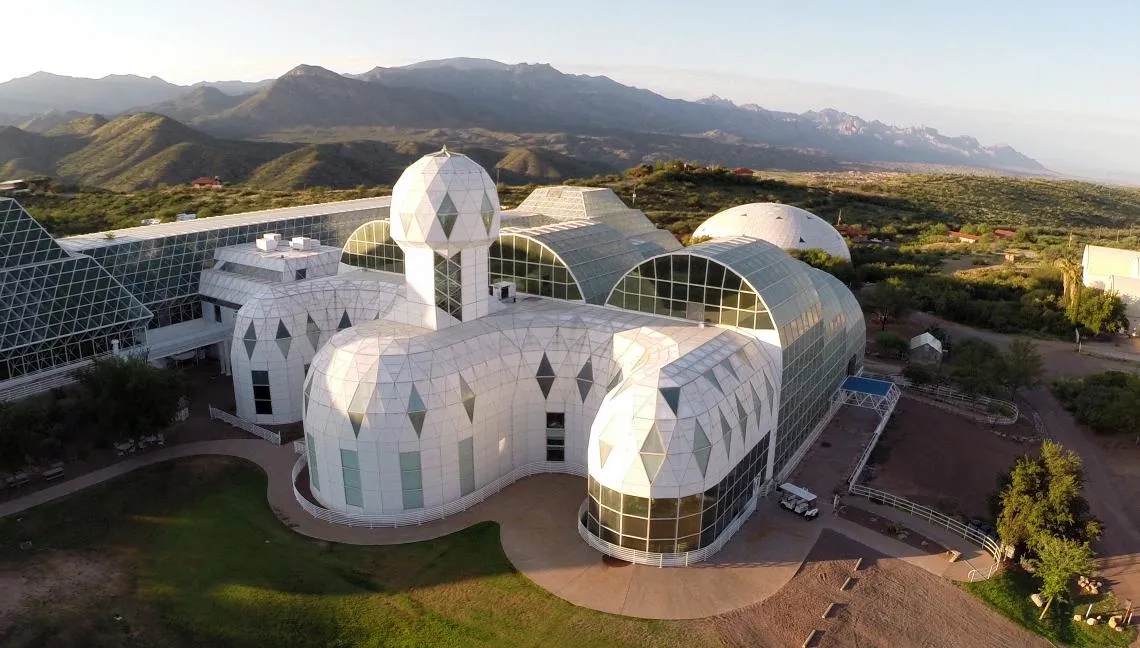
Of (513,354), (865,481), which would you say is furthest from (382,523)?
(865,481)

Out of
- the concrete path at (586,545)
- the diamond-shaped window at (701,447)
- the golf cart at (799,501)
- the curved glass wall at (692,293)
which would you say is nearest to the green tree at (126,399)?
the concrete path at (586,545)

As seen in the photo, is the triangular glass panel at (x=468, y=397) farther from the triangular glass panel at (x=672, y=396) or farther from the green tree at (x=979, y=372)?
the green tree at (x=979, y=372)

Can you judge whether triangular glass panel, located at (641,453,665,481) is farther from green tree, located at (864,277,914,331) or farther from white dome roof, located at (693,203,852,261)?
white dome roof, located at (693,203,852,261)

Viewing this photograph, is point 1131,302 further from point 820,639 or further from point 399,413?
point 399,413

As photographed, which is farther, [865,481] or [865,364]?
[865,364]

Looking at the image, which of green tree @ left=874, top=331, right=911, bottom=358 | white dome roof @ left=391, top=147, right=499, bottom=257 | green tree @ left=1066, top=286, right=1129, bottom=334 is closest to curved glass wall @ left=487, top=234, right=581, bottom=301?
white dome roof @ left=391, top=147, right=499, bottom=257

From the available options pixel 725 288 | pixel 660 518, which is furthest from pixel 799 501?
pixel 725 288

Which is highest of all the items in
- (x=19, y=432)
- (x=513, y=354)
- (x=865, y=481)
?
(x=513, y=354)

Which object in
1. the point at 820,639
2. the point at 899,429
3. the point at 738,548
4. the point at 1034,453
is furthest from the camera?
the point at 899,429
